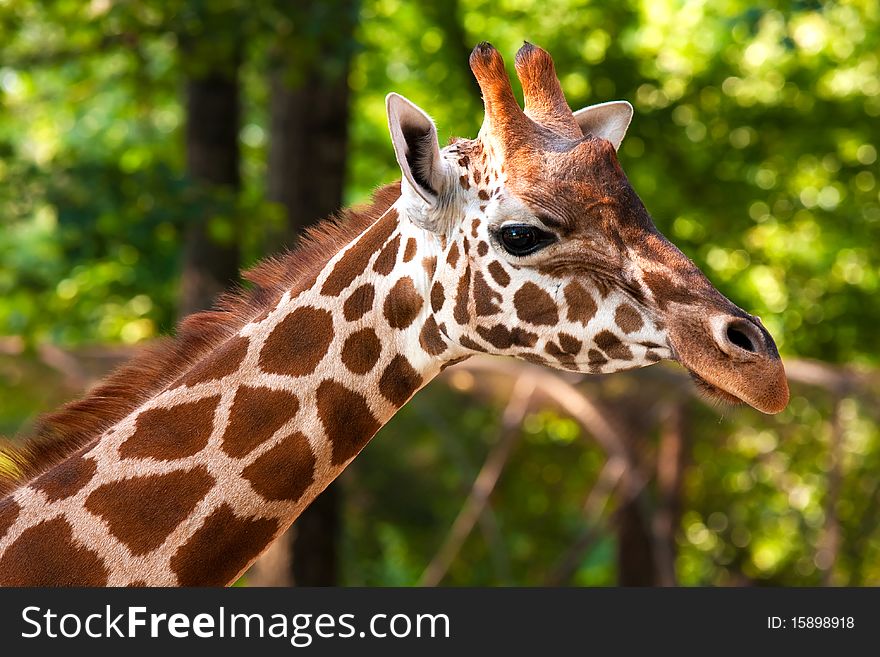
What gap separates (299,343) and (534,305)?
2.40 feet

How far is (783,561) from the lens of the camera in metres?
9.58

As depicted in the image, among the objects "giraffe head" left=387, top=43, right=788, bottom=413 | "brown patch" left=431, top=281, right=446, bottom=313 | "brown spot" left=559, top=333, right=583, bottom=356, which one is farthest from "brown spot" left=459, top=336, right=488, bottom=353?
"brown spot" left=559, top=333, right=583, bottom=356

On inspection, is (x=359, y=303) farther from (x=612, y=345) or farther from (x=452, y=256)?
(x=612, y=345)

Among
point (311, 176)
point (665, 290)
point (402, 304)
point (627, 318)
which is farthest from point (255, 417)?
point (311, 176)

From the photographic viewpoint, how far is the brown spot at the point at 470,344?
3.35 m

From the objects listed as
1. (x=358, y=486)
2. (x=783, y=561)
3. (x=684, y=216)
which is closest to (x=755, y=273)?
(x=684, y=216)

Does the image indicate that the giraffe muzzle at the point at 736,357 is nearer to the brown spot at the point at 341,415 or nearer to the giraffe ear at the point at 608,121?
the brown spot at the point at 341,415

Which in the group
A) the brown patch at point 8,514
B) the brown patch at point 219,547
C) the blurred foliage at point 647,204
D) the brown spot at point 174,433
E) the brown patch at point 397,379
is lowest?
the blurred foliage at point 647,204

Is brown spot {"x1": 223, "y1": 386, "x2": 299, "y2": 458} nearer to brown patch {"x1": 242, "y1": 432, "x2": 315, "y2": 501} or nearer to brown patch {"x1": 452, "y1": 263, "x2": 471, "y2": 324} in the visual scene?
brown patch {"x1": 242, "y1": 432, "x2": 315, "y2": 501}

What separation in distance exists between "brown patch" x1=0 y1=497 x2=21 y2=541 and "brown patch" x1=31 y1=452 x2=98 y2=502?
3.3 inches

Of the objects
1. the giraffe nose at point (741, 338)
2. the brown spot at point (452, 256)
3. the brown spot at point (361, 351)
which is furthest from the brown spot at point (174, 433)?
the giraffe nose at point (741, 338)

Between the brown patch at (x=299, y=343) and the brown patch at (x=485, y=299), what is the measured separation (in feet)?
1.54

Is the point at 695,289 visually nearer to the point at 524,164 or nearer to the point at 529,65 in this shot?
the point at 524,164

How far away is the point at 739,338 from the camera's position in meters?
3.01
